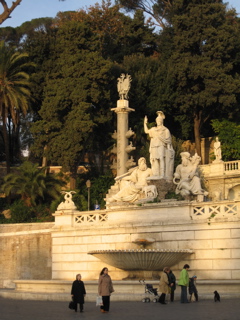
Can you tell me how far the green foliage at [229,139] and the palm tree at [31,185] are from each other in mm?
10270

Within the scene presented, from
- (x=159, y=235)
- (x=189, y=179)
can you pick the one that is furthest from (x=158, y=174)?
(x=159, y=235)

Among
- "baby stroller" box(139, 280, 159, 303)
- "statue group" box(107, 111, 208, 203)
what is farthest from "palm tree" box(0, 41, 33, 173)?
"baby stroller" box(139, 280, 159, 303)

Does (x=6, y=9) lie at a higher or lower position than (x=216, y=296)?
higher

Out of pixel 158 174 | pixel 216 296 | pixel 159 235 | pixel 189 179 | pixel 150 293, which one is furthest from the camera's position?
pixel 158 174

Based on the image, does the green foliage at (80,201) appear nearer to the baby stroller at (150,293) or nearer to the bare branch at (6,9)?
the bare branch at (6,9)

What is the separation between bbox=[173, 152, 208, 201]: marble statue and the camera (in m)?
26.3

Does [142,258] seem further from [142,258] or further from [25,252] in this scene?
[25,252]

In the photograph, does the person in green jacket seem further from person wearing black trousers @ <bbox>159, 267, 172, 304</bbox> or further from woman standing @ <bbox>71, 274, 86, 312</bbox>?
woman standing @ <bbox>71, 274, 86, 312</bbox>

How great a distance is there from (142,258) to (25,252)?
924 cm

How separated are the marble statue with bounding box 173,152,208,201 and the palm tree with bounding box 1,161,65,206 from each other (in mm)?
13259

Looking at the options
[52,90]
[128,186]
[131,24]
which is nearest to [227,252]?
[128,186]

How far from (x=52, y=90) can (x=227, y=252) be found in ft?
67.7

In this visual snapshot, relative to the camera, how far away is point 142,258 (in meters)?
24.2

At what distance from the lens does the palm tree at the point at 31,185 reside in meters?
38.9
